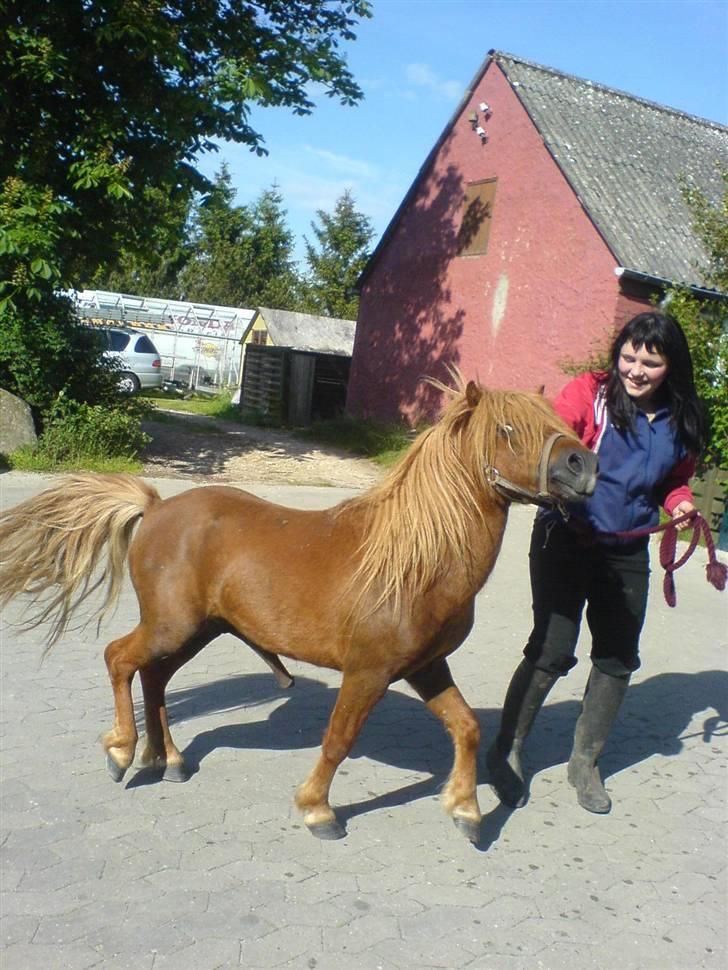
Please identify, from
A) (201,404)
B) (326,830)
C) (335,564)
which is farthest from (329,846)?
(201,404)

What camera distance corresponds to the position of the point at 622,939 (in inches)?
126

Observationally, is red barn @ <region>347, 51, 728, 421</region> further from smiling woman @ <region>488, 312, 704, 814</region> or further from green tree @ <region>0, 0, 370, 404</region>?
smiling woman @ <region>488, 312, 704, 814</region>

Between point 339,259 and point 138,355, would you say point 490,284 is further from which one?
point 339,259

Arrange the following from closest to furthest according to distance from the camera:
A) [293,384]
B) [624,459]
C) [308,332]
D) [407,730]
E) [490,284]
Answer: [624,459] < [407,730] < [490,284] < [293,384] < [308,332]

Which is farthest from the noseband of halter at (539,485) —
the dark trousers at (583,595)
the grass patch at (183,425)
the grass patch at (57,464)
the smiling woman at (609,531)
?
the grass patch at (183,425)

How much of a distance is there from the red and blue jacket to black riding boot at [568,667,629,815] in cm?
71

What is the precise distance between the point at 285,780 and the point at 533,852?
43.7 inches

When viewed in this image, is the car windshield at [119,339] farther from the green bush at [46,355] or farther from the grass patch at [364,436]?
the green bush at [46,355]

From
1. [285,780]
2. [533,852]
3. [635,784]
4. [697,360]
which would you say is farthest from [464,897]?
[697,360]

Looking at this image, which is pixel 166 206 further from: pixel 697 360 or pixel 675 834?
pixel 675 834

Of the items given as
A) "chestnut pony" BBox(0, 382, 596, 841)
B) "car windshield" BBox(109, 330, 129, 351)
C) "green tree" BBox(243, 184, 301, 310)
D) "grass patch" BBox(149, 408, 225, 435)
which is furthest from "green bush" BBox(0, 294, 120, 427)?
"green tree" BBox(243, 184, 301, 310)

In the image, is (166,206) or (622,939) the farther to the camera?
(166,206)

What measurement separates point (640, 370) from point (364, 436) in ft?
50.2

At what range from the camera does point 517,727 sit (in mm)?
4176
